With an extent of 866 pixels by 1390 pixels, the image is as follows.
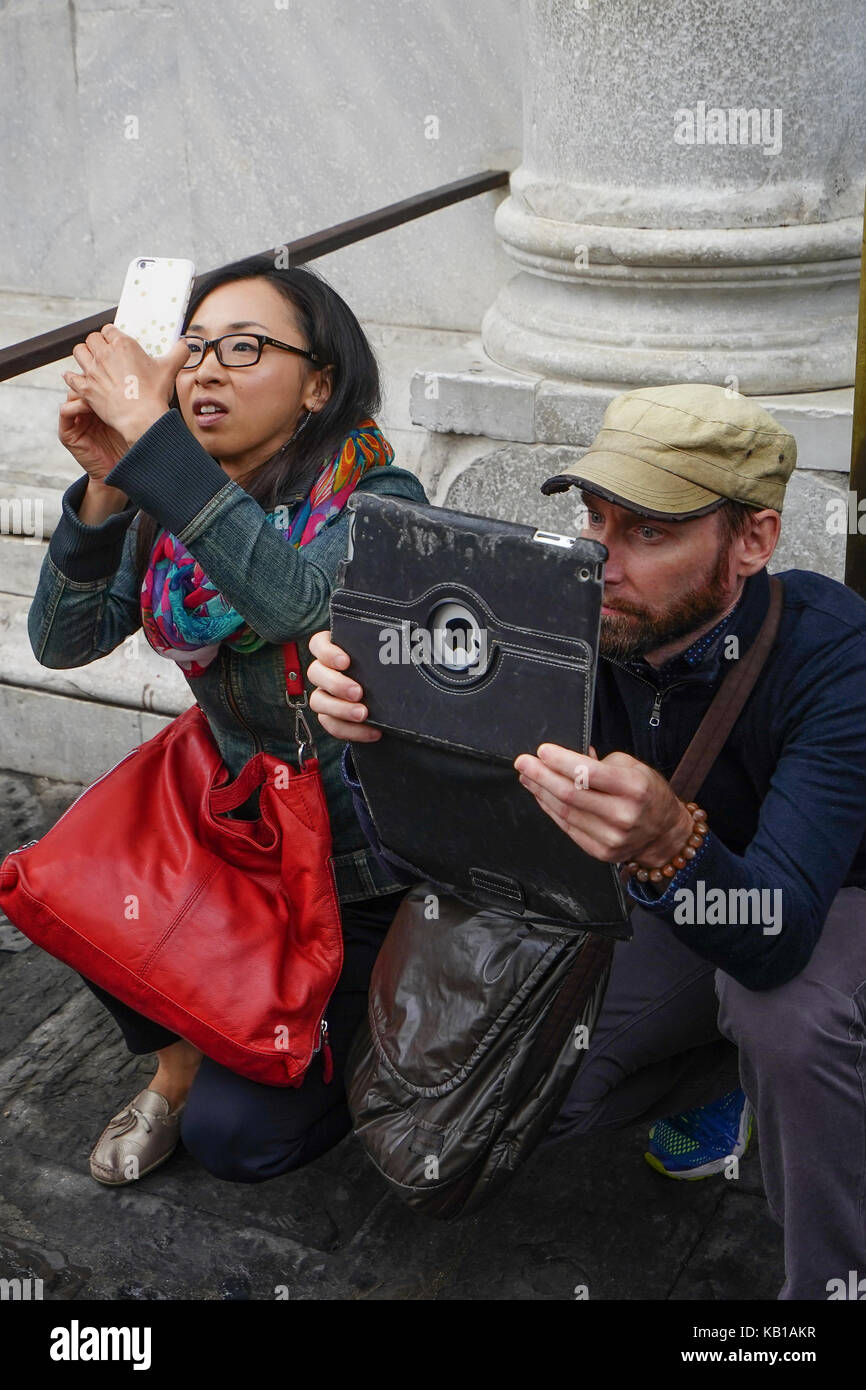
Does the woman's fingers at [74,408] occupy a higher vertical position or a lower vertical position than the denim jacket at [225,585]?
higher

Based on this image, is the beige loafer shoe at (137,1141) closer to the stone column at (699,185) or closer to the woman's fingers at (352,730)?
the woman's fingers at (352,730)

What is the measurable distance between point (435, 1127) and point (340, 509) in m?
0.95

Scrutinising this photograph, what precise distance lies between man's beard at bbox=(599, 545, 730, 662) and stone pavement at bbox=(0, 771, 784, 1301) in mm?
1009

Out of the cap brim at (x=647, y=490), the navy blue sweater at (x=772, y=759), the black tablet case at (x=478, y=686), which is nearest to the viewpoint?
the black tablet case at (x=478, y=686)

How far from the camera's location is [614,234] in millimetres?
3158

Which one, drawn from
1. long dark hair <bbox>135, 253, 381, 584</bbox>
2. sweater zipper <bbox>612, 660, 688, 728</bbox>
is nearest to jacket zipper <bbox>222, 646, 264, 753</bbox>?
long dark hair <bbox>135, 253, 381, 584</bbox>

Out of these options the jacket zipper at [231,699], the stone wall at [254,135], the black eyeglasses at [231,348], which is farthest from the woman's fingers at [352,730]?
the stone wall at [254,135]

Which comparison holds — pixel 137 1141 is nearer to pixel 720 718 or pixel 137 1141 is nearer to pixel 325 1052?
pixel 325 1052

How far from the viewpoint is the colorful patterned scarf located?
2.39m

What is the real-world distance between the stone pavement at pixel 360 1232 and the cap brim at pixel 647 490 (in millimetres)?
1201

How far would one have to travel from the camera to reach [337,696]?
196 cm

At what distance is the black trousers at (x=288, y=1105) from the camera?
2.41 metres

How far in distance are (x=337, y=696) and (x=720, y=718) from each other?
533 mm

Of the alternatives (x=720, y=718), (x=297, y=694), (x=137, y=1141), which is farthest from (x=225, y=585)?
(x=137, y=1141)
